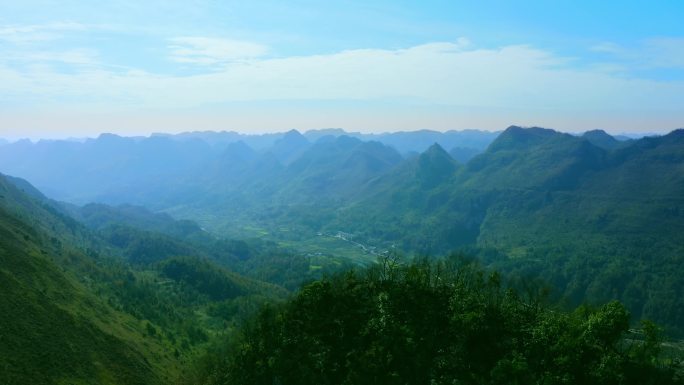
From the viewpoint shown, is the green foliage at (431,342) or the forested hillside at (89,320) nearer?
the green foliage at (431,342)

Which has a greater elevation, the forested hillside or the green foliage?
the green foliage

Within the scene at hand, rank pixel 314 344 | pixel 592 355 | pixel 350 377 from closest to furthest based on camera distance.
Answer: pixel 592 355 < pixel 350 377 < pixel 314 344

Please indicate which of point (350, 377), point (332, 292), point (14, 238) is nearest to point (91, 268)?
point (14, 238)

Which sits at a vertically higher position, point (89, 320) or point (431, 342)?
point (431, 342)

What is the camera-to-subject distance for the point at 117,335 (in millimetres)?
95250

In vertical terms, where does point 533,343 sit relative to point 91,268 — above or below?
above

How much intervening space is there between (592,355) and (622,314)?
6828mm

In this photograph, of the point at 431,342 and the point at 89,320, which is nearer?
the point at 431,342

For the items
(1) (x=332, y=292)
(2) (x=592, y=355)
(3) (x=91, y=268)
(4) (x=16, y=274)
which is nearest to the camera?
(2) (x=592, y=355)

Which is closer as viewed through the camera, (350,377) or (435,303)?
(350,377)

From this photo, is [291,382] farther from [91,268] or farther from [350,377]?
[91,268]

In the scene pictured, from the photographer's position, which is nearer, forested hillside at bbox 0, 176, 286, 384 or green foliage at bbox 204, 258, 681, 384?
green foliage at bbox 204, 258, 681, 384

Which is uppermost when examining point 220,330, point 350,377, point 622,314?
point 622,314

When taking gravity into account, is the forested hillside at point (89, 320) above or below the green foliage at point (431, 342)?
below
